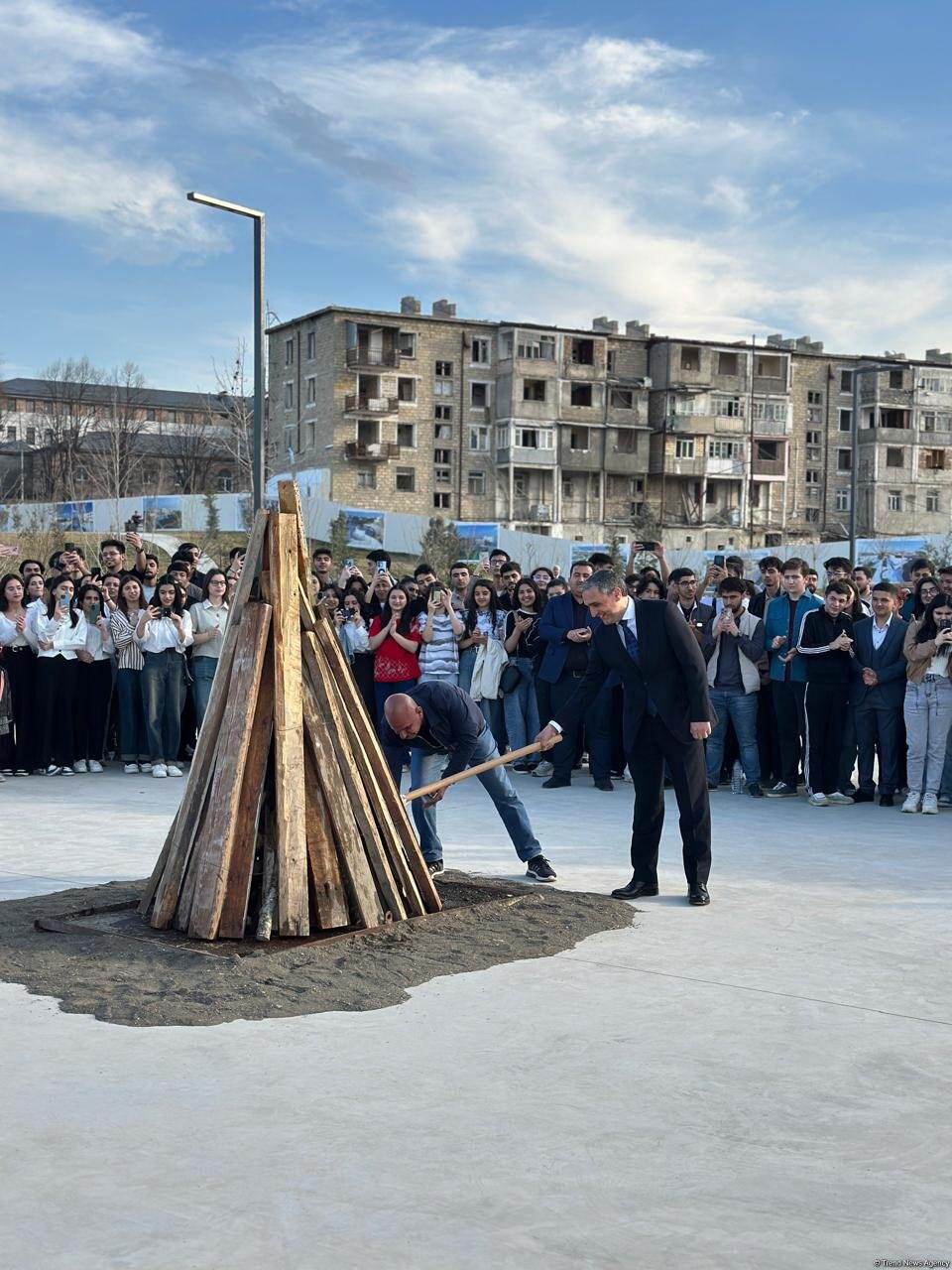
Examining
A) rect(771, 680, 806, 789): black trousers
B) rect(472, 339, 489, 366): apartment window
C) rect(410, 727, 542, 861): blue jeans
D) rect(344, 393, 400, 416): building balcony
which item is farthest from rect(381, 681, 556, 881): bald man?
rect(472, 339, 489, 366): apartment window

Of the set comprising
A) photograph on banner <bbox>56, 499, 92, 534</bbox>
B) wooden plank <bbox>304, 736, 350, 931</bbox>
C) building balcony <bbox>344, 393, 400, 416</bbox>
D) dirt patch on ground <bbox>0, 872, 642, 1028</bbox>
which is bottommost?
dirt patch on ground <bbox>0, 872, 642, 1028</bbox>

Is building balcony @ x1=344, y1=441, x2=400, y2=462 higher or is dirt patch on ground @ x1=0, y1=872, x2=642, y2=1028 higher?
building balcony @ x1=344, y1=441, x2=400, y2=462

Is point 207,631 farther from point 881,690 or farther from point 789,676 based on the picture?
point 881,690

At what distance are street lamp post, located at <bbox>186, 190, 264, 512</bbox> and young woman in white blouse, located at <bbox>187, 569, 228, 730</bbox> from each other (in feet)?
7.60

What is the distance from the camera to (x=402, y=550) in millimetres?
52656

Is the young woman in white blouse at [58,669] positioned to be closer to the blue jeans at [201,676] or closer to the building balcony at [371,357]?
the blue jeans at [201,676]

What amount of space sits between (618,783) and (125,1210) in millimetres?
10788

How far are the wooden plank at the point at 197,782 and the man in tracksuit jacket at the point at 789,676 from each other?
7264 mm

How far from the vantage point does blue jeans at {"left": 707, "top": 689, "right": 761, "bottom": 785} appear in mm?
13859

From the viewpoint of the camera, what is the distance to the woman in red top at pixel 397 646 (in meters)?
15.0

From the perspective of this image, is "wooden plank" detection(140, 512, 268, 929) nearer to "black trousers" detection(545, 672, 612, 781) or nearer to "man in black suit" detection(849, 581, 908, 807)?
"black trousers" detection(545, 672, 612, 781)

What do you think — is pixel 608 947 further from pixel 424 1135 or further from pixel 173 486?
pixel 173 486

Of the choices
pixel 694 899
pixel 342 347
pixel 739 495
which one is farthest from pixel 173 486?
pixel 694 899

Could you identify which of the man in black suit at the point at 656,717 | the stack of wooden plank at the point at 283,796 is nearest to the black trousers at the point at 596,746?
the man in black suit at the point at 656,717
